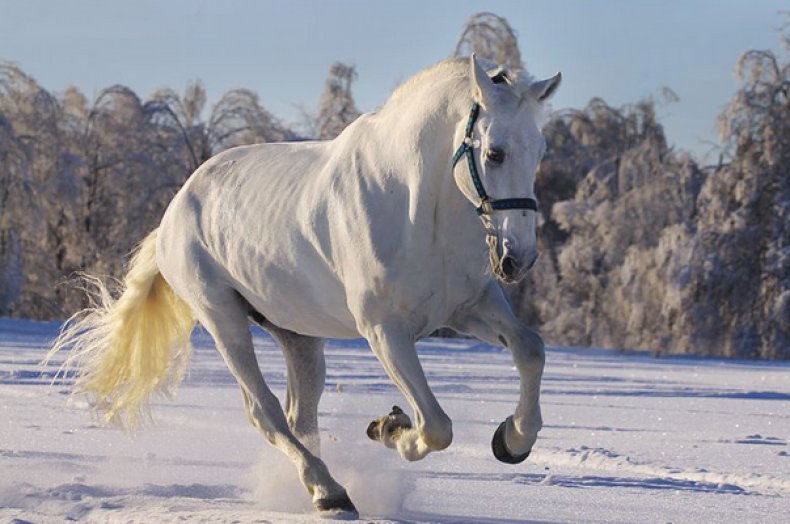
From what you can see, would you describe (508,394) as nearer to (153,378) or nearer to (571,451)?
(571,451)

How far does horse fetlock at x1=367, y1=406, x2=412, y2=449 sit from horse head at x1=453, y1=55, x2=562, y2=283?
3.01 ft

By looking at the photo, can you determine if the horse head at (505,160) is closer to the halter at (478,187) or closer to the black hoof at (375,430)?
the halter at (478,187)

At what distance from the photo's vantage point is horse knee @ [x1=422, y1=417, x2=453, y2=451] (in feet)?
15.1

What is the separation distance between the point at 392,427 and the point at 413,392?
12.0 inches

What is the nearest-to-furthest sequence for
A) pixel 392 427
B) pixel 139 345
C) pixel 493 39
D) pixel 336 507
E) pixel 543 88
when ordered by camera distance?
pixel 543 88 → pixel 392 427 → pixel 336 507 → pixel 139 345 → pixel 493 39

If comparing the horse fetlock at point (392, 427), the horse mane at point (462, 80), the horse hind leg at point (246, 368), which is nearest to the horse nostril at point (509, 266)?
the horse mane at point (462, 80)

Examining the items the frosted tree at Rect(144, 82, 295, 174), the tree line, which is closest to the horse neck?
the tree line

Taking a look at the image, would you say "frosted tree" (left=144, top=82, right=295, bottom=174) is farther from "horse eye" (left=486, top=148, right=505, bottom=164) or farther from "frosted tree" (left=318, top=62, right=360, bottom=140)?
"horse eye" (left=486, top=148, right=505, bottom=164)

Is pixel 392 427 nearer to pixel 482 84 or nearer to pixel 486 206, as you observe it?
pixel 486 206

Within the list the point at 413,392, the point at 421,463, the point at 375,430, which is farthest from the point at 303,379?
the point at 413,392

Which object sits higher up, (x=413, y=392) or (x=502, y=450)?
(x=413, y=392)

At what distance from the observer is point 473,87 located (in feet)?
14.6

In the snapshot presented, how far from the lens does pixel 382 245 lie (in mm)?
4734

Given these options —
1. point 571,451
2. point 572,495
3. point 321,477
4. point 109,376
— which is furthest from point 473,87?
point 571,451
